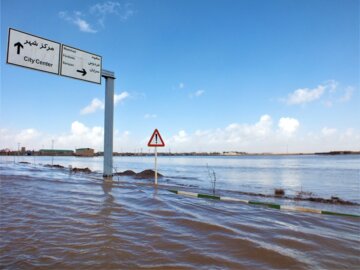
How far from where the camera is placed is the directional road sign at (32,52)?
980 cm

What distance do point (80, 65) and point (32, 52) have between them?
2.04 m

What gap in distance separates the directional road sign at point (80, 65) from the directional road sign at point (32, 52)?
347 mm

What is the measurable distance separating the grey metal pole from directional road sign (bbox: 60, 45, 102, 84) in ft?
1.97

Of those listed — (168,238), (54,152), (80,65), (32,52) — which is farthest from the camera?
(54,152)

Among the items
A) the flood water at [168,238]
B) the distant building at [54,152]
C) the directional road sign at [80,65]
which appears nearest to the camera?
the flood water at [168,238]

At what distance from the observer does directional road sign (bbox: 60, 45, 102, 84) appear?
11273 millimetres

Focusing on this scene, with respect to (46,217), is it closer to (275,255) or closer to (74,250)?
(74,250)

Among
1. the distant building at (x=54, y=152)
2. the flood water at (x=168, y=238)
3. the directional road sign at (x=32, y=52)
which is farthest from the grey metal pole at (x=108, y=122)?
the distant building at (x=54, y=152)

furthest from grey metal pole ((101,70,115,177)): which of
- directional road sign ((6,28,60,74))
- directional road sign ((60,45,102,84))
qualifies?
directional road sign ((6,28,60,74))

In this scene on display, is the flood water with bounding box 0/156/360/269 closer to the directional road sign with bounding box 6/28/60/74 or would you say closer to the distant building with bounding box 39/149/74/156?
the directional road sign with bounding box 6/28/60/74

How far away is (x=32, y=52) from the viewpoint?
33.9ft

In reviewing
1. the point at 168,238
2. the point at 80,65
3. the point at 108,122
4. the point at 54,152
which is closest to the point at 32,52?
the point at 80,65

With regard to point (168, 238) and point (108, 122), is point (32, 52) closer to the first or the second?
point (108, 122)

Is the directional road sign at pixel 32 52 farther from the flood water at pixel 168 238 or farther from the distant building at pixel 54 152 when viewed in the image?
the distant building at pixel 54 152
